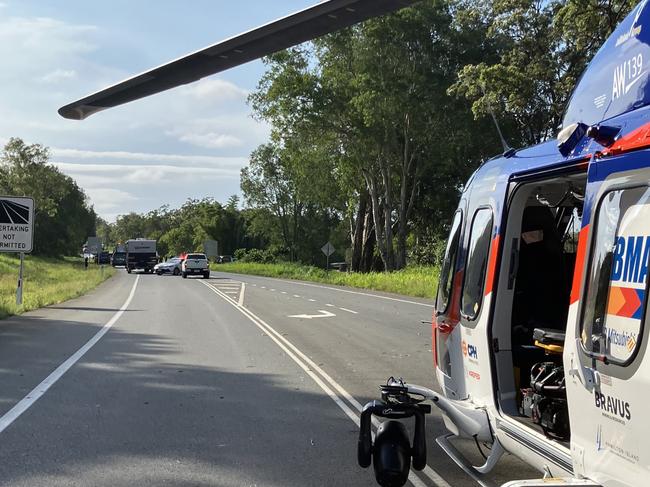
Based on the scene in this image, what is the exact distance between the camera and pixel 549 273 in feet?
17.9

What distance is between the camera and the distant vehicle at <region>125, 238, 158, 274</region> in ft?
201

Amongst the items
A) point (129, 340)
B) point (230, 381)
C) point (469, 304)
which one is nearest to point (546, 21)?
point (129, 340)

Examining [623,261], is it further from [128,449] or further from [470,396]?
[128,449]

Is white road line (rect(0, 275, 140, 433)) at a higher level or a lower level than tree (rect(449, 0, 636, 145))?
lower

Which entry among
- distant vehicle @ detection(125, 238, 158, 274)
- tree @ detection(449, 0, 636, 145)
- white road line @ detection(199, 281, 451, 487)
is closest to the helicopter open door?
white road line @ detection(199, 281, 451, 487)

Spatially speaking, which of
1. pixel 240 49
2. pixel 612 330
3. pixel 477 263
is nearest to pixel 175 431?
pixel 477 263

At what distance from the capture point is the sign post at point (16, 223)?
1920 cm

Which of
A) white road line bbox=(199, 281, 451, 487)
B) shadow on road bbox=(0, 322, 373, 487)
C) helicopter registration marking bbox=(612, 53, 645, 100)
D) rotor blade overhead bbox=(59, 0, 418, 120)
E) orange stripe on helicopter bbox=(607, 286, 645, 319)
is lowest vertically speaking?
shadow on road bbox=(0, 322, 373, 487)

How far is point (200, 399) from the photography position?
8.09 m

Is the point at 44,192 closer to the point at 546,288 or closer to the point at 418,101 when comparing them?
the point at 418,101

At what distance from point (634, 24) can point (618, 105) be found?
459 mm

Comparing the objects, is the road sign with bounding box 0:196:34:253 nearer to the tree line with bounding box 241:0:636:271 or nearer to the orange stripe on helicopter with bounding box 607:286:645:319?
the tree line with bounding box 241:0:636:271

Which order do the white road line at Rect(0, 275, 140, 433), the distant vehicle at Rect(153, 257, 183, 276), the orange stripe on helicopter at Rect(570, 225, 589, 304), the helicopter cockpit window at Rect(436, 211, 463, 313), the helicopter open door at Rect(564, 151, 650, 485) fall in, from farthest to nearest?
the distant vehicle at Rect(153, 257, 183, 276) → the white road line at Rect(0, 275, 140, 433) → the helicopter cockpit window at Rect(436, 211, 463, 313) → the orange stripe on helicopter at Rect(570, 225, 589, 304) → the helicopter open door at Rect(564, 151, 650, 485)

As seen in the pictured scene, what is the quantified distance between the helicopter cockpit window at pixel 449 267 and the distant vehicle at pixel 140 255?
5782 cm
